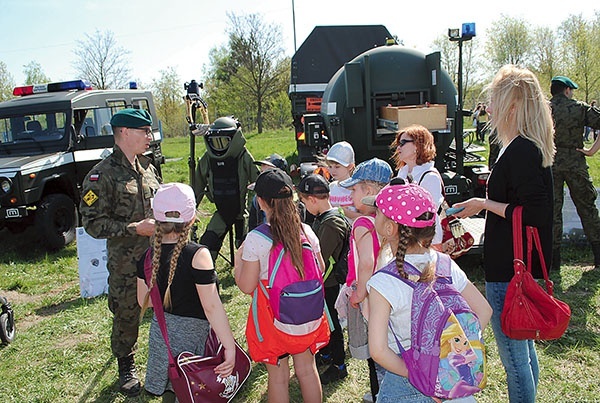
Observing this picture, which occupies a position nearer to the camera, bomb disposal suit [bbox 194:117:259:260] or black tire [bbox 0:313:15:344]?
black tire [bbox 0:313:15:344]

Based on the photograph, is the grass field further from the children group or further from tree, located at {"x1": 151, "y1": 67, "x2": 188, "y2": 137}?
tree, located at {"x1": 151, "y1": 67, "x2": 188, "y2": 137}

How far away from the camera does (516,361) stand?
2391mm

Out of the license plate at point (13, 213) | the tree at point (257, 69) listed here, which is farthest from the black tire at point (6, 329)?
the tree at point (257, 69)

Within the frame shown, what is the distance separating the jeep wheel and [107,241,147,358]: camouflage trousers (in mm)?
4068

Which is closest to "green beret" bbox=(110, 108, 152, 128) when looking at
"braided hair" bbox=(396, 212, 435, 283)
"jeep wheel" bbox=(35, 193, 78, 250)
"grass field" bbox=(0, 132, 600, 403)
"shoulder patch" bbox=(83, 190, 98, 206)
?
"shoulder patch" bbox=(83, 190, 98, 206)

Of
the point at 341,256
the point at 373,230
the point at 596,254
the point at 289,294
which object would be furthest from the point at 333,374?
the point at 596,254

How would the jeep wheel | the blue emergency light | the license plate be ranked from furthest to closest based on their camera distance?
the blue emergency light, the jeep wheel, the license plate

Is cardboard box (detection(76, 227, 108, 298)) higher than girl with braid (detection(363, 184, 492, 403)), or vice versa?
girl with braid (detection(363, 184, 492, 403))

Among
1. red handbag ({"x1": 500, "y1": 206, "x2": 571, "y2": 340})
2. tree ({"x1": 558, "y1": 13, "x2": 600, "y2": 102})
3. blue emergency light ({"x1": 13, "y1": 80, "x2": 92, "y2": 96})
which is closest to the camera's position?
red handbag ({"x1": 500, "y1": 206, "x2": 571, "y2": 340})

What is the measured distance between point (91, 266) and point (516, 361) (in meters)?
4.42

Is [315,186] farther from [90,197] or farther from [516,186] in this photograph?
[90,197]

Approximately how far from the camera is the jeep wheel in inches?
270

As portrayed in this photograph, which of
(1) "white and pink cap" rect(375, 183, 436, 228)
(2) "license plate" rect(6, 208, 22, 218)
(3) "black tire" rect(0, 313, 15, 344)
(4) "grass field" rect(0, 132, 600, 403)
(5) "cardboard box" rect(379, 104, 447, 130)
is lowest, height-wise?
(4) "grass field" rect(0, 132, 600, 403)

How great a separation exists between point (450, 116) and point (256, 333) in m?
4.25
